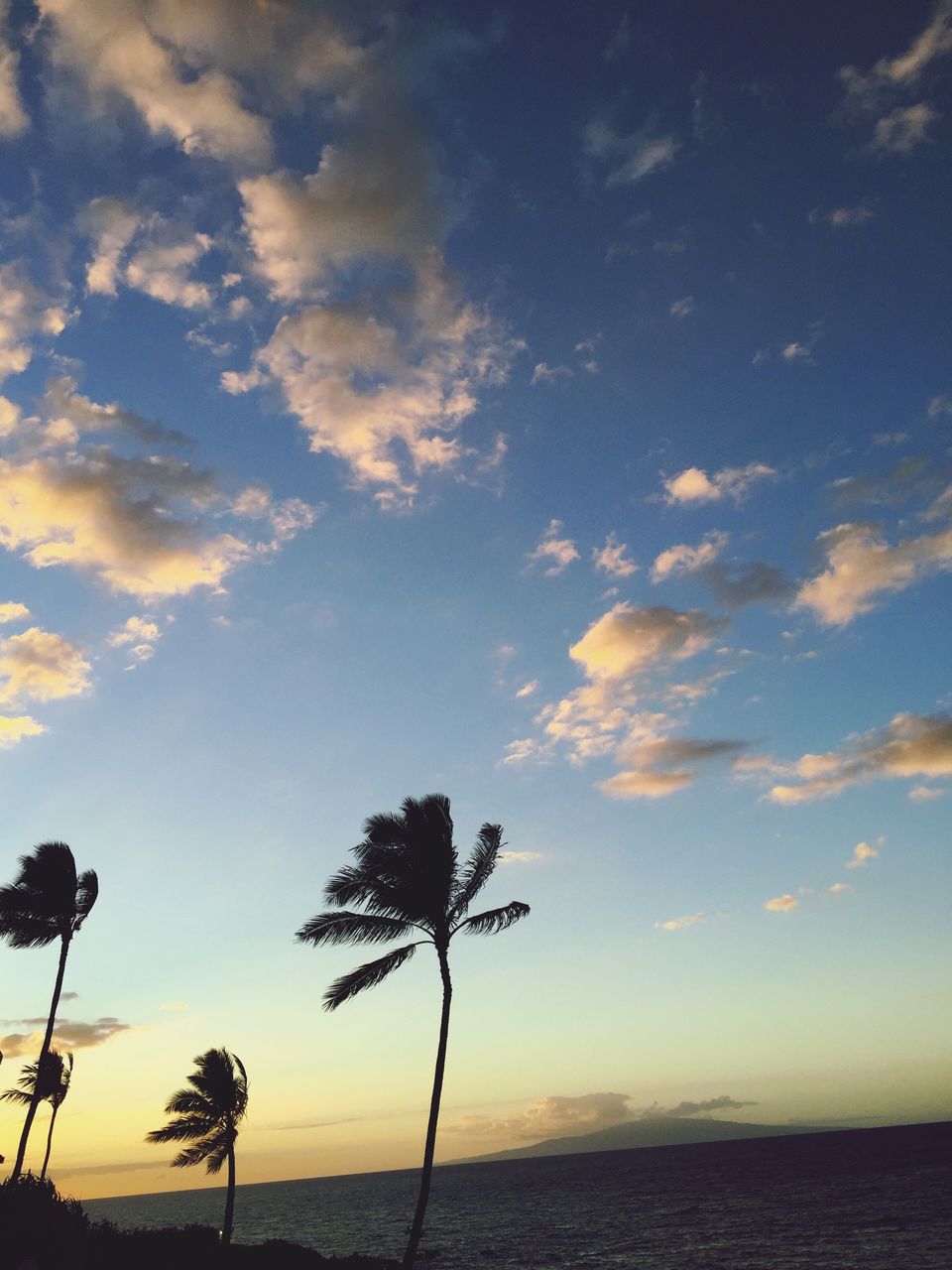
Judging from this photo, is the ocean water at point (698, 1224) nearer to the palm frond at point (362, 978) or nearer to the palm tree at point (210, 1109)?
the palm tree at point (210, 1109)

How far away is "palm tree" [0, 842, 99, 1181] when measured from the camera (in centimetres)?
3039

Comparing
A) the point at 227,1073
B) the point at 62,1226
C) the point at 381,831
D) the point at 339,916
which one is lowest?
the point at 62,1226

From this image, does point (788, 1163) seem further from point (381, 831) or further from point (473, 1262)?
point (381, 831)

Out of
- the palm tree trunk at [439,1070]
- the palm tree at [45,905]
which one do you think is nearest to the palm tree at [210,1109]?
the palm tree at [45,905]

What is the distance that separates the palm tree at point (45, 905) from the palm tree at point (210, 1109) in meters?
9.45

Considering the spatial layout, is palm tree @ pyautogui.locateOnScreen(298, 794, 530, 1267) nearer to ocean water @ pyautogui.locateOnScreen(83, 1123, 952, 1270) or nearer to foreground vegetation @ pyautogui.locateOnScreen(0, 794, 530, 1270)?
foreground vegetation @ pyautogui.locateOnScreen(0, 794, 530, 1270)

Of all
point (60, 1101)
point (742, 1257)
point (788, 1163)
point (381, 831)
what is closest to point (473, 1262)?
point (742, 1257)

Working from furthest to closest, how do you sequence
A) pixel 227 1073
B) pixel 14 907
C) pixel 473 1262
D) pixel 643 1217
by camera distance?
1. pixel 643 1217
2. pixel 473 1262
3. pixel 227 1073
4. pixel 14 907

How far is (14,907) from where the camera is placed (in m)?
30.4

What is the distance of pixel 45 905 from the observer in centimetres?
3047

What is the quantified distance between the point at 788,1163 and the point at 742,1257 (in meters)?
99.9

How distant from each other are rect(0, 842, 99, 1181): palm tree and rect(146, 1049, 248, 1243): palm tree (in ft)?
31.0

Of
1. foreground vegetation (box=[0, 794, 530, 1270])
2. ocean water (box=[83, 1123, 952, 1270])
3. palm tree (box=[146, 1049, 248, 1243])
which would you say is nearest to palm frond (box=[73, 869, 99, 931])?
foreground vegetation (box=[0, 794, 530, 1270])

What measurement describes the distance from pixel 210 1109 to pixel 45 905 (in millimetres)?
16708
